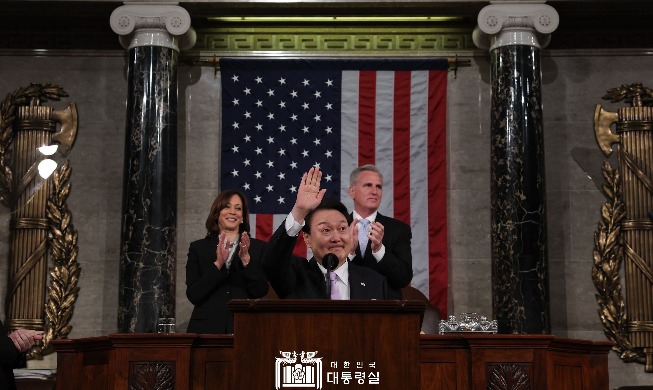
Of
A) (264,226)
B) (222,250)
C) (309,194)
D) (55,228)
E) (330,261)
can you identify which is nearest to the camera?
(330,261)

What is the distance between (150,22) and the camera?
10516 millimetres

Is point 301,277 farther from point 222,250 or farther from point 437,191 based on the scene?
point 437,191

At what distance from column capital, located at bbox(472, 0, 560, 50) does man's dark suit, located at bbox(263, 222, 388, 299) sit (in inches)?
204

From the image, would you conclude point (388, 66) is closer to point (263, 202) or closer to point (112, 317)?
point (263, 202)

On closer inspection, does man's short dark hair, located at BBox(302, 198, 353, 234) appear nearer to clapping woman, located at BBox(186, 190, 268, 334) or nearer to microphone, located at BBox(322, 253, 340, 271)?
microphone, located at BBox(322, 253, 340, 271)

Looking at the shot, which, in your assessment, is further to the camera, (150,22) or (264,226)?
(264,226)

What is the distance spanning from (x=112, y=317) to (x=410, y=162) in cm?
390

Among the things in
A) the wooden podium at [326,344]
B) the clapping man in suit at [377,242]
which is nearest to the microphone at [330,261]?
the wooden podium at [326,344]

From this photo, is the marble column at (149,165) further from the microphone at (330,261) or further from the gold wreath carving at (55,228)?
the microphone at (330,261)

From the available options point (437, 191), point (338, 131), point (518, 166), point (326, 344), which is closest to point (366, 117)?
point (338, 131)

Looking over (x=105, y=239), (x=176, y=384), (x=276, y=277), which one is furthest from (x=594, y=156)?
(x=176, y=384)

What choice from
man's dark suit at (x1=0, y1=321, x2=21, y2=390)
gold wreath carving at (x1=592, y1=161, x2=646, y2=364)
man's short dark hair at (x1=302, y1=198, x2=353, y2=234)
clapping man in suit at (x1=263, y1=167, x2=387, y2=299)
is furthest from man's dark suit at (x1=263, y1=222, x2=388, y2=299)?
gold wreath carving at (x1=592, y1=161, x2=646, y2=364)

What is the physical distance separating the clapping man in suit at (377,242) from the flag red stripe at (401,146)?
3.17 meters

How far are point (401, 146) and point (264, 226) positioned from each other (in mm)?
1853
